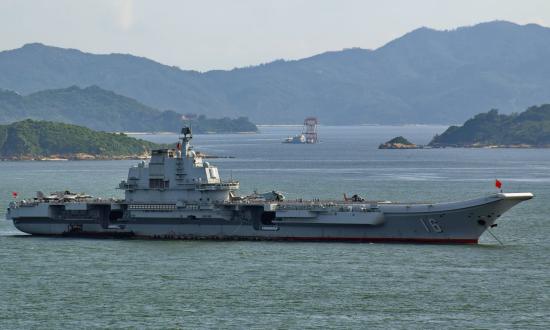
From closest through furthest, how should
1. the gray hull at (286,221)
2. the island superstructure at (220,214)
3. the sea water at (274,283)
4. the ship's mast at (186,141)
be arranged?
the sea water at (274,283), the gray hull at (286,221), the island superstructure at (220,214), the ship's mast at (186,141)

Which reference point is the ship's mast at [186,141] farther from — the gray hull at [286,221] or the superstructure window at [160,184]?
the gray hull at [286,221]

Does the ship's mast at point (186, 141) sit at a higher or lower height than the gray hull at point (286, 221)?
higher

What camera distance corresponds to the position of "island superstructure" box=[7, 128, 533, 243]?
65.1 m

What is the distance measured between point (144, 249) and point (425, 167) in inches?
4186

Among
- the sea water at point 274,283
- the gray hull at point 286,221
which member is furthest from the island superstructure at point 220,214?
the sea water at point 274,283

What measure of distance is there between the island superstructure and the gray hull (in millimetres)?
61

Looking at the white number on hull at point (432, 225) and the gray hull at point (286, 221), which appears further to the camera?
the white number on hull at point (432, 225)

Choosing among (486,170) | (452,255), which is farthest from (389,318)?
(486,170)

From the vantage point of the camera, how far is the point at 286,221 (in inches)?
2657

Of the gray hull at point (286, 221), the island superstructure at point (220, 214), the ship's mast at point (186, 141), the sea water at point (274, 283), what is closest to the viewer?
the sea water at point (274, 283)

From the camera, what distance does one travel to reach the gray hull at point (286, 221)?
64.7 meters

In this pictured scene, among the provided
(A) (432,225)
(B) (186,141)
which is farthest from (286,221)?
(A) (432,225)

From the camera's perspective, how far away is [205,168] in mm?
69688

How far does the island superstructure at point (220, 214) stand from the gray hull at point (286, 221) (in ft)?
0.20
